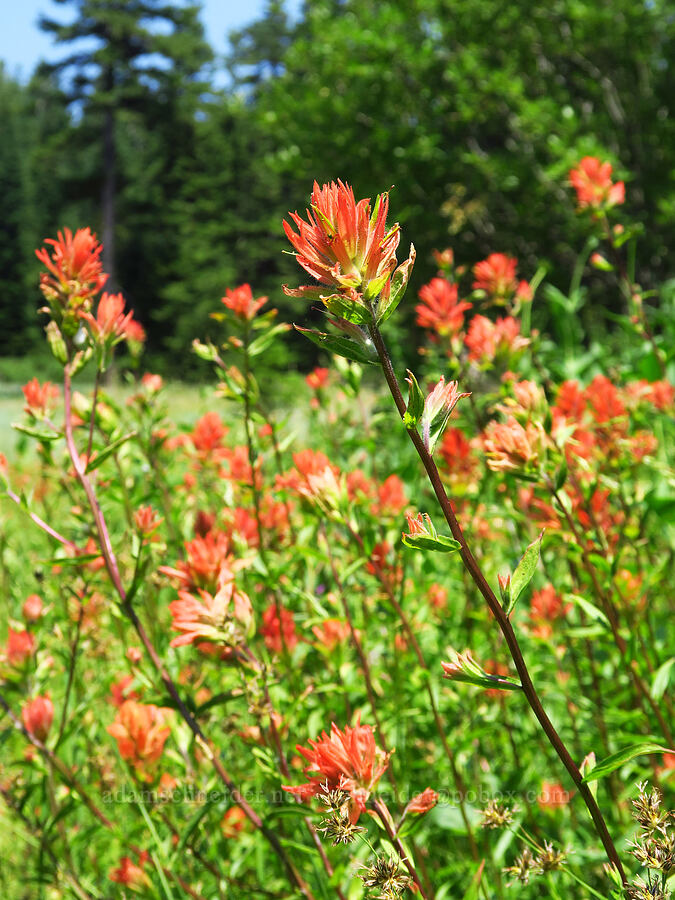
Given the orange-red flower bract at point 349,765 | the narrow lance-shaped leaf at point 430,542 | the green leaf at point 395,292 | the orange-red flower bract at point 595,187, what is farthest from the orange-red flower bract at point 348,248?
the orange-red flower bract at point 595,187

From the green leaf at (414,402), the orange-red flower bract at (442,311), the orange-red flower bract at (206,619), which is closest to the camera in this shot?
the green leaf at (414,402)

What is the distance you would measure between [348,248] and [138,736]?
3.38 ft

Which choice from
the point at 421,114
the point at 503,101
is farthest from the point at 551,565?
the point at 421,114

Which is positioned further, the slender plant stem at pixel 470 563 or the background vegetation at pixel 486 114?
the background vegetation at pixel 486 114

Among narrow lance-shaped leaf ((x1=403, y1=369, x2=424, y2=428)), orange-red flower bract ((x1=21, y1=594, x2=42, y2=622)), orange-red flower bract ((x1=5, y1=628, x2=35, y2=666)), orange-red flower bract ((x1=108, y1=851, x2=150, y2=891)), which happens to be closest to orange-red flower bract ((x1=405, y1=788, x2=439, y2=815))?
narrow lance-shaped leaf ((x1=403, y1=369, x2=424, y2=428))

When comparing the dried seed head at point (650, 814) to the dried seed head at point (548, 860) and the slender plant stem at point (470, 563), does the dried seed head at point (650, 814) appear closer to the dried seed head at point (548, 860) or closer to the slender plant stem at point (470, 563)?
the slender plant stem at point (470, 563)

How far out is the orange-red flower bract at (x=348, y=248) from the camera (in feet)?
1.88

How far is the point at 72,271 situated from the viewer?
3.34 ft

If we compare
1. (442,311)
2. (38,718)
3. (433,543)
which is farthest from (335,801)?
(442,311)

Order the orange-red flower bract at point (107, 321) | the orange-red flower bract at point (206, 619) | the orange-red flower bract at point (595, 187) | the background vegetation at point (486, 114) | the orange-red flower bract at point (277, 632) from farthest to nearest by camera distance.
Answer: the background vegetation at point (486, 114) → the orange-red flower bract at point (595, 187) → the orange-red flower bract at point (277, 632) → the orange-red flower bract at point (107, 321) → the orange-red flower bract at point (206, 619)

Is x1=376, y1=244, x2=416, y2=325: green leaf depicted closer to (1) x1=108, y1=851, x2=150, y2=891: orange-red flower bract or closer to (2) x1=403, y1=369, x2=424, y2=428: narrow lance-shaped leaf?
(2) x1=403, y1=369, x2=424, y2=428: narrow lance-shaped leaf

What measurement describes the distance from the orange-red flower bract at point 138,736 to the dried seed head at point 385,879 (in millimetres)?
728

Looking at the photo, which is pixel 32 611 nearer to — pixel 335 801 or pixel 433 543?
pixel 335 801

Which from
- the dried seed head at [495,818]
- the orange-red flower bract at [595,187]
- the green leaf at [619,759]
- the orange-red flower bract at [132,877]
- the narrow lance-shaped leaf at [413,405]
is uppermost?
the orange-red flower bract at [595,187]
